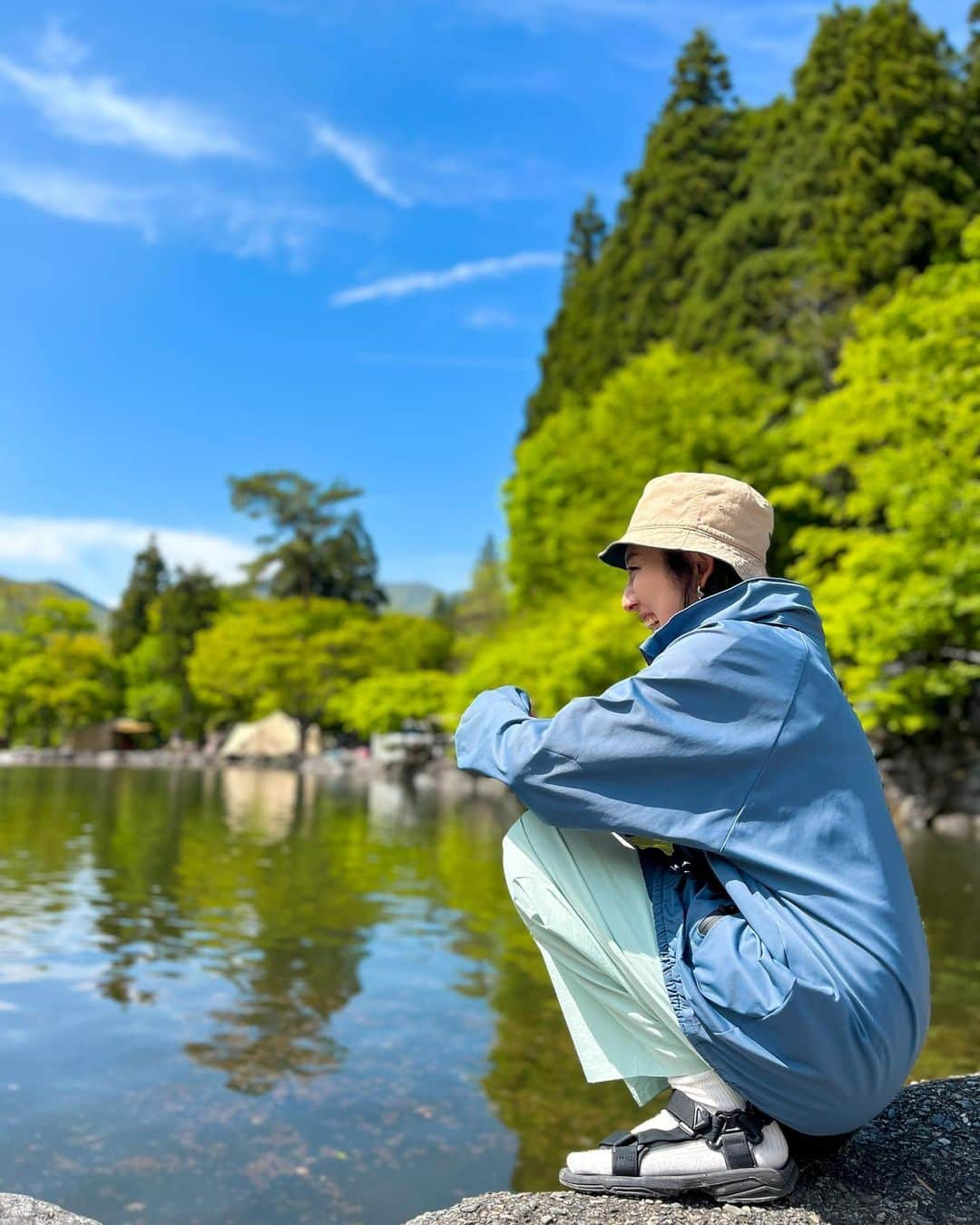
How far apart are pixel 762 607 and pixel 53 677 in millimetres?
60299

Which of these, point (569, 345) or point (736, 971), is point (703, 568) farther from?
point (569, 345)

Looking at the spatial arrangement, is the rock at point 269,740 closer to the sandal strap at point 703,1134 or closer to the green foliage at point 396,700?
the green foliage at point 396,700

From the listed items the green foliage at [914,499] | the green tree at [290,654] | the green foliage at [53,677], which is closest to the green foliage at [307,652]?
the green tree at [290,654]

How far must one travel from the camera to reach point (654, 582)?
2.25 metres

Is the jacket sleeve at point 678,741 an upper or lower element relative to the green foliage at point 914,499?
lower

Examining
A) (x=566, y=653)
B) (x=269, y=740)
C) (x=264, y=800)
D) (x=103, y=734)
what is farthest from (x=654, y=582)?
(x=103, y=734)

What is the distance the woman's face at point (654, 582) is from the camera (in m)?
2.21

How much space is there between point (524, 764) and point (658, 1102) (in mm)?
4760

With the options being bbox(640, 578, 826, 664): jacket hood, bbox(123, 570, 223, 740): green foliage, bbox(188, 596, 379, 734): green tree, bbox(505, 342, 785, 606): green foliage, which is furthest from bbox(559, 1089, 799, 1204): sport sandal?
bbox(123, 570, 223, 740): green foliage

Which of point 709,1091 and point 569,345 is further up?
point 569,345

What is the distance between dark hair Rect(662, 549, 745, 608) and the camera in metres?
2.19

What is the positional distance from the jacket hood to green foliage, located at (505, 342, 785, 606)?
65.0ft

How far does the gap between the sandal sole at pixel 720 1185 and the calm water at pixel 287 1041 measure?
255 centimetres

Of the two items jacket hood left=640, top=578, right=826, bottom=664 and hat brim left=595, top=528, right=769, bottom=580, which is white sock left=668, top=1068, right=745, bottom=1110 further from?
hat brim left=595, top=528, right=769, bottom=580
